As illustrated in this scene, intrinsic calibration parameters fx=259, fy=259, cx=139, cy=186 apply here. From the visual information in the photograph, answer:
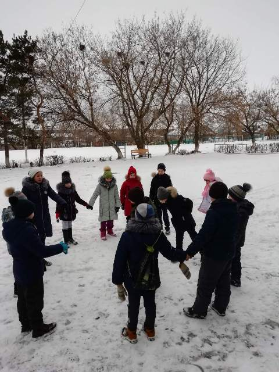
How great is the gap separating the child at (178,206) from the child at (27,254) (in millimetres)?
2225

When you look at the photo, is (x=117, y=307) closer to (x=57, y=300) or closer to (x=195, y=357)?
(x=57, y=300)

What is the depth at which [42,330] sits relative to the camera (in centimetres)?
329

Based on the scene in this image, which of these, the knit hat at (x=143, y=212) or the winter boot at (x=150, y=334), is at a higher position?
the knit hat at (x=143, y=212)

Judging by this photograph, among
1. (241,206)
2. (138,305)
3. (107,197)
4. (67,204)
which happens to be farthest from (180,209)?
(67,204)

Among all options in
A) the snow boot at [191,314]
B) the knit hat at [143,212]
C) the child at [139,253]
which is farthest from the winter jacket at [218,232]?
the snow boot at [191,314]

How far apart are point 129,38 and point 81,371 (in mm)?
23899

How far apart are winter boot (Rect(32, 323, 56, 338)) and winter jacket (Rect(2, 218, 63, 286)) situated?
2.29ft

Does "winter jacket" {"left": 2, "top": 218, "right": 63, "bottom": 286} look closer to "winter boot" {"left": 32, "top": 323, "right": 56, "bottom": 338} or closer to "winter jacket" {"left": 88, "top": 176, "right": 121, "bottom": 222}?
"winter boot" {"left": 32, "top": 323, "right": 56, "bottom": 338}

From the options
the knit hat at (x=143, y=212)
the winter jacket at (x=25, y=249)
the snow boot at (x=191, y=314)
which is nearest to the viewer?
the knit hat at (x=143, y=212)

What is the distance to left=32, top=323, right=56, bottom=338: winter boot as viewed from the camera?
3.26m

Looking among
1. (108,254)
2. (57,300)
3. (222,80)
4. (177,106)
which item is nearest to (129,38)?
(177,106)

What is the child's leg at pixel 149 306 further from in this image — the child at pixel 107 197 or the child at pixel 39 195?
the child at pixel 107 197

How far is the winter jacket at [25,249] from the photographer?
9.48 feet

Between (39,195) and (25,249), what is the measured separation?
2.15 meters
